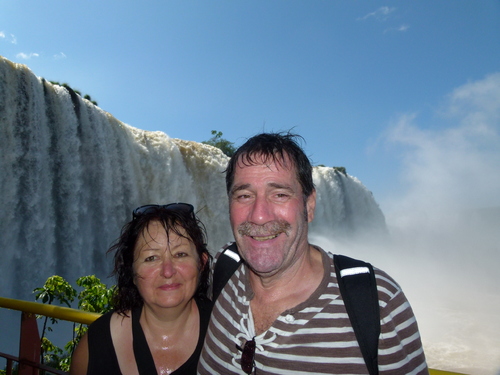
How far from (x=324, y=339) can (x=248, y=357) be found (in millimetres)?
280

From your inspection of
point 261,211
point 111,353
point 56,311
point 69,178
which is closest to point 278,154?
point 261,211

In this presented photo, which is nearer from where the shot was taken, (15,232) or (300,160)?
(300,160)

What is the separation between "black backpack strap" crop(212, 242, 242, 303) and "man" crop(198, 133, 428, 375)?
0.05 meters

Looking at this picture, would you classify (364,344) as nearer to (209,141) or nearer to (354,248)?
(354,248)

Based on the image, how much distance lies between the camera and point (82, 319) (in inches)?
68.0

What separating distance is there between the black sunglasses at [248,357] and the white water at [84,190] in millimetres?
9468

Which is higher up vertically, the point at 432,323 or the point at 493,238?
the point at 493,238

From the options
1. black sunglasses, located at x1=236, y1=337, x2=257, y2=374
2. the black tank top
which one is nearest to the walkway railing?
the black tank top

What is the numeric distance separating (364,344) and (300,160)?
693 mm

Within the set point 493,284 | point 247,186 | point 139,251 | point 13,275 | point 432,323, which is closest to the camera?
point 247,186

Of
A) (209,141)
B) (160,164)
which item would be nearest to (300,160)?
(160,164)

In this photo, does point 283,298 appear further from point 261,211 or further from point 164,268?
point 164,268

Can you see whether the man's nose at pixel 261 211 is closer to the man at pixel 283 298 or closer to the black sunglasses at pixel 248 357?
the man at pixel 283 298

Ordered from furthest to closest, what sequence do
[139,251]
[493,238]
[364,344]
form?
[493,238], [139,251], [364,344]
